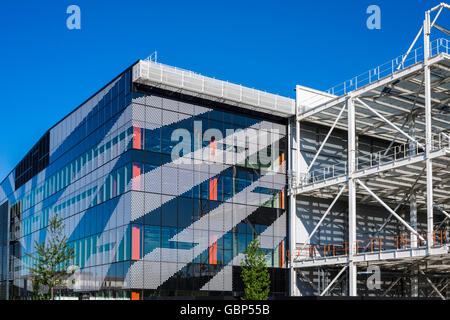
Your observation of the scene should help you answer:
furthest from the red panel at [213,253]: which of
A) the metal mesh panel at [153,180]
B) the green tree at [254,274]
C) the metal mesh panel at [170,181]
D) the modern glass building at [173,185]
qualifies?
the metal mesh panel at [153,180]

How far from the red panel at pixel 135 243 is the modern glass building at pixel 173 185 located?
6cm

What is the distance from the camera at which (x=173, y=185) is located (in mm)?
38500

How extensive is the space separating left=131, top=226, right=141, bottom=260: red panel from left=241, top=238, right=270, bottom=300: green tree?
7.32 meters

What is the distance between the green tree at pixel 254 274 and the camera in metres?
38.6

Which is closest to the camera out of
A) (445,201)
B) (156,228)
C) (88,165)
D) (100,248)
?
(156,228)

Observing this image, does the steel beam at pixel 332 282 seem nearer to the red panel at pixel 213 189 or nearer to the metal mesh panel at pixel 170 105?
the red panel at pixel 213 189

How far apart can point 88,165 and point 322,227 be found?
18.5 m

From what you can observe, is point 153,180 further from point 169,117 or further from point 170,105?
point 170,105

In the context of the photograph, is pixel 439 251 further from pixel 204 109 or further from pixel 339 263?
pixel 204 109

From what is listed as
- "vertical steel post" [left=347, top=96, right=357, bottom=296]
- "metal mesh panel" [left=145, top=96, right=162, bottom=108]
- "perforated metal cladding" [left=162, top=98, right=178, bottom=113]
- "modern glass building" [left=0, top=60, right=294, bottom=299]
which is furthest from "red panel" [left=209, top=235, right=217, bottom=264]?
"metal mesh panel" [left=145, top=96, right=162, bottom=108]

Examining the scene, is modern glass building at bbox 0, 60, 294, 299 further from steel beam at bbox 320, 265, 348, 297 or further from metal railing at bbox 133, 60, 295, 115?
steel beam at bbox 320, 265, 348, 297

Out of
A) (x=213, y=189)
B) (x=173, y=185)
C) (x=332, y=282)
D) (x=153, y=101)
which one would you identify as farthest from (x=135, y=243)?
(x=332, y=282)
